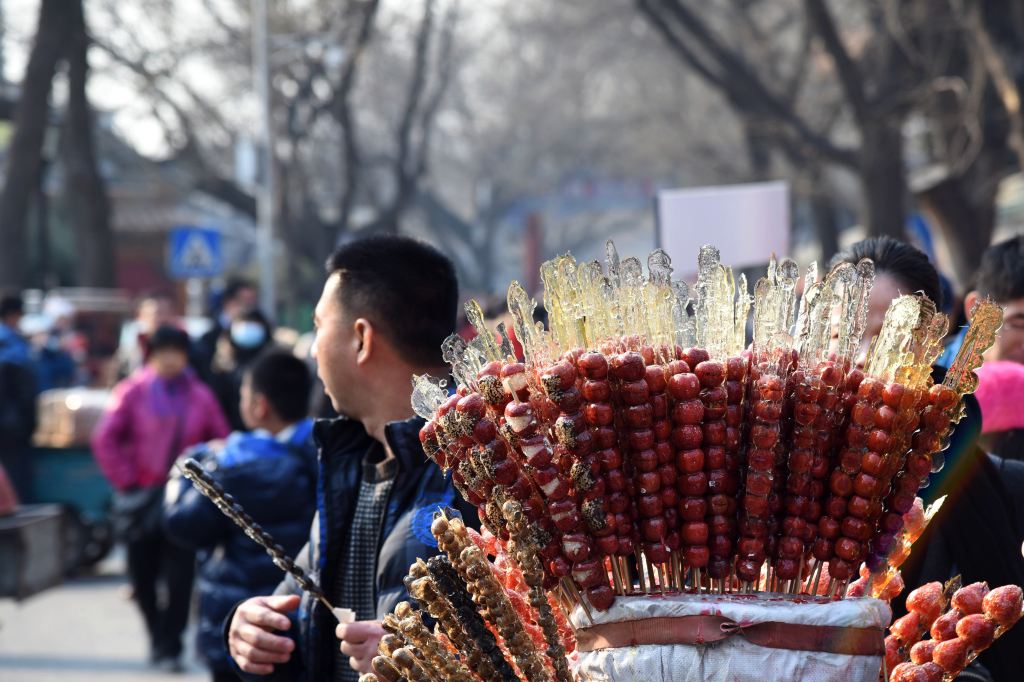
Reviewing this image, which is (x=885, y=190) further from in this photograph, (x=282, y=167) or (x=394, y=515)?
(x=282, y=167)

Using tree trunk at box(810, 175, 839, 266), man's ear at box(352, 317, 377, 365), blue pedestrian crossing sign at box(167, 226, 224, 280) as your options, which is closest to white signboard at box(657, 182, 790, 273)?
man's ear at box(352, 317, 377, 365)

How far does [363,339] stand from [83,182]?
16.4 metres

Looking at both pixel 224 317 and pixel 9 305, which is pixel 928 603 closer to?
pixel 9 305

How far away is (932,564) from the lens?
2.75 meters

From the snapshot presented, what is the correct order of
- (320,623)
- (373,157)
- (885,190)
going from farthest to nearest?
1. (373,157)
2. (885,190)
3. (320,623)

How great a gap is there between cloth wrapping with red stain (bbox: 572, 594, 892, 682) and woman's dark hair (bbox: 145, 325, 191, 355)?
6.96m

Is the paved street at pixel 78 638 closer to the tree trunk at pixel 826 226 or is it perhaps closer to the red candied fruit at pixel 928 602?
the red candied fruit at pixel 928 602

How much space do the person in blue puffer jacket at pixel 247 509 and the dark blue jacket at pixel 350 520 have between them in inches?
78.4

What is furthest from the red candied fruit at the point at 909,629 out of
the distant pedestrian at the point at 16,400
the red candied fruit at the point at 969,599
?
the distant pedestrian at the point at 16,400

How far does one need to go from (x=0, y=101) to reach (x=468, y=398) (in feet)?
57.8

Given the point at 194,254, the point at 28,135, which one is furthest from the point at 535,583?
the point at 28,135

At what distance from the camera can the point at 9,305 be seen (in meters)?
10.8

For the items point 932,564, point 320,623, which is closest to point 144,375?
point 320,623

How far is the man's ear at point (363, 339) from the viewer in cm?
298
